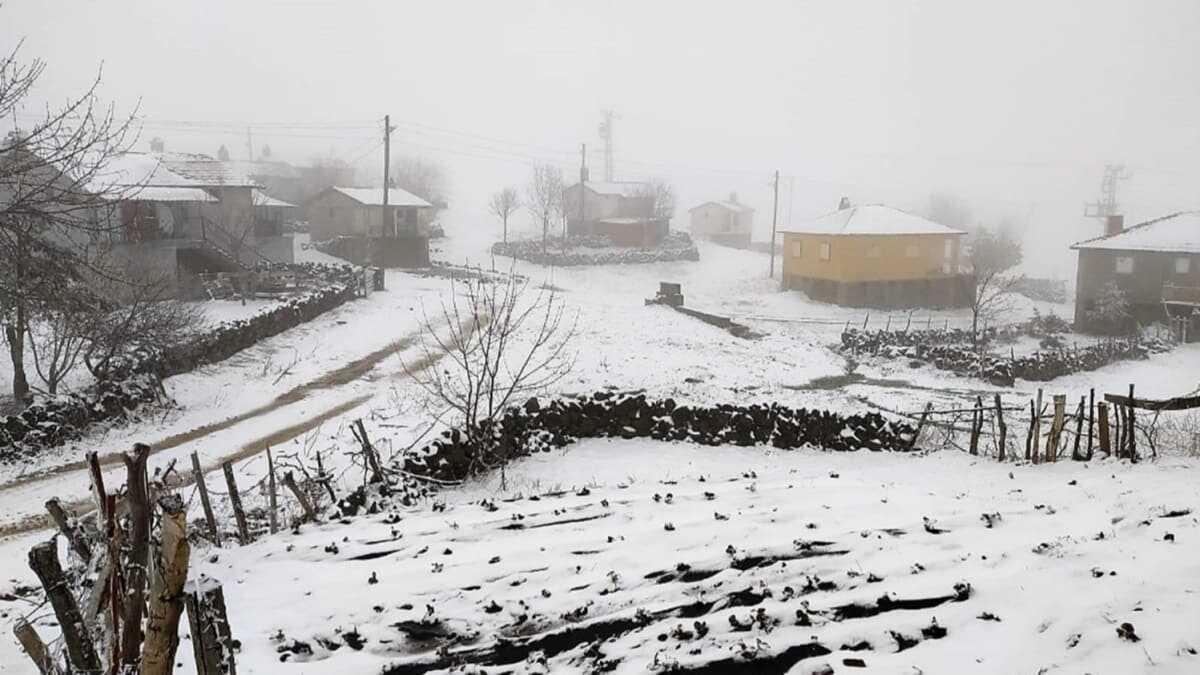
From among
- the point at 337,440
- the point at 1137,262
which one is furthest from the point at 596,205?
the point at 337,440

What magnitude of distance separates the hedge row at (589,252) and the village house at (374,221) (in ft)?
24.2

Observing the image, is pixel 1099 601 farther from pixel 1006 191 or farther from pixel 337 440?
pixel 1006 191

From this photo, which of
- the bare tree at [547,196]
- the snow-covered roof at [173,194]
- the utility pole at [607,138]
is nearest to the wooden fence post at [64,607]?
the snow-covered roof at [173,194]

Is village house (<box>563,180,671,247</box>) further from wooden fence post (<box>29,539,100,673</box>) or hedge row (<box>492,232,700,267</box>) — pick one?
wooden fence post (<box>29,539,100,673</box>)

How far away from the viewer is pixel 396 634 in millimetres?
6879

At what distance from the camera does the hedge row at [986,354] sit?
2691 centimetres

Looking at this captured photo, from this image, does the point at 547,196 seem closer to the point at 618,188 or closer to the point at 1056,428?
the point at 618,188

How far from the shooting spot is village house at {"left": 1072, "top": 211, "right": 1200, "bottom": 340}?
36.9 metres

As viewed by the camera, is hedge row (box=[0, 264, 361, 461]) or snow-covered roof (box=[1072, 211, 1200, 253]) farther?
snow-covered roof (box=[1072, 211, 1200, 253])

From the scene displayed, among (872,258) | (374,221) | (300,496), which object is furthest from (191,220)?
(872,258)

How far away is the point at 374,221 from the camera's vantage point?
54.1 metres

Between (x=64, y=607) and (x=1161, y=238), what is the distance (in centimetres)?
4617

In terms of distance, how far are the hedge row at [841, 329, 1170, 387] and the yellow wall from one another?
1197 centimetres

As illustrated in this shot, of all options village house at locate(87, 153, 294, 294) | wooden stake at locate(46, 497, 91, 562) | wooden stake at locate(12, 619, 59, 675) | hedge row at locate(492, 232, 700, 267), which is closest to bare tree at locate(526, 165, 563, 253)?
hedge row at locate(492, 232, 700, 267)
